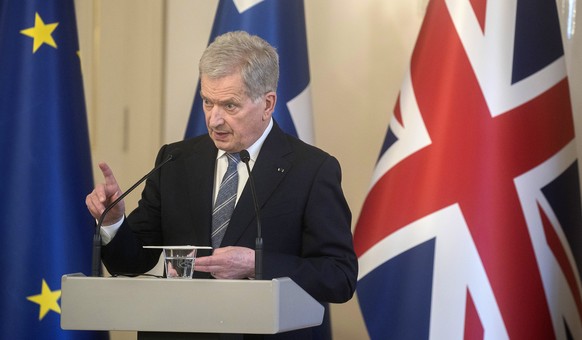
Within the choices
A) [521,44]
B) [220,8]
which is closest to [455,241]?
[521,44]

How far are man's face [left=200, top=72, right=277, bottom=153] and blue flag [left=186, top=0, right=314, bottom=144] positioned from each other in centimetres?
102

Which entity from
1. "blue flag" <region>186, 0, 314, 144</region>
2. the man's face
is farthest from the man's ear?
"blue flag" <region>186, 0, 314, 144</region>

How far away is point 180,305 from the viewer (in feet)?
5.77

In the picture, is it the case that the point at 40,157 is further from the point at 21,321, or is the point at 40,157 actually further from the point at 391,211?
the point at 391,211

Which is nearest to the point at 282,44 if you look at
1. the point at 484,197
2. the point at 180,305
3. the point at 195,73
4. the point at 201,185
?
the point at 195,73

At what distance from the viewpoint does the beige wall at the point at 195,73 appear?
3.90m

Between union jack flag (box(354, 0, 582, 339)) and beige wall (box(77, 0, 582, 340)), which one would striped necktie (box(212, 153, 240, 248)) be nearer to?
union jack flag (box(354, 0, 582, 339))

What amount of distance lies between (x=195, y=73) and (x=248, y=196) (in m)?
1.97

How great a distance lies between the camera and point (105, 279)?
5.86 ft

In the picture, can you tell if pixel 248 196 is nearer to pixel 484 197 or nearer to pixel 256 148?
pixel 256 148

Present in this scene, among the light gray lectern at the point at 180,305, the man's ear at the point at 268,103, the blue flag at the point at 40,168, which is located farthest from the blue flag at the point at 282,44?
the light gray lectern at the point at 180,305

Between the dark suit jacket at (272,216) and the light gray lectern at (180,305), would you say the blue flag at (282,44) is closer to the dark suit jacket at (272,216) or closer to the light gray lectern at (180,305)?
the dark suit jacket at (272,216)

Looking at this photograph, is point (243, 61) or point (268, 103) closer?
point (243, 61)

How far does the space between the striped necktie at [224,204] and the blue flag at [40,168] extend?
1240 mm
